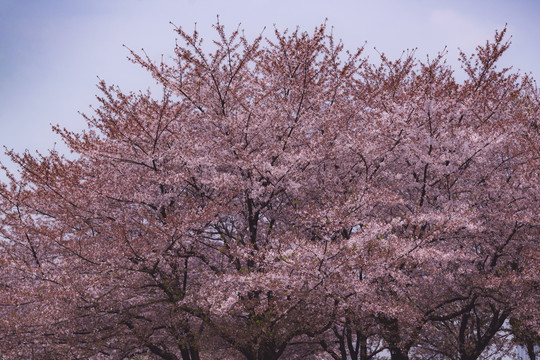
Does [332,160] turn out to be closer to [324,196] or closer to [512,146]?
[324,196]

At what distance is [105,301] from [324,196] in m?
6.42

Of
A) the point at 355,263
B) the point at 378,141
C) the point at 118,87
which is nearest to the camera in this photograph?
the point at 355,263

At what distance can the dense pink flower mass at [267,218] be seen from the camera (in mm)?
9523

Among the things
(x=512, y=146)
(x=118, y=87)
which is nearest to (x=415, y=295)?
(x=512, y=146)

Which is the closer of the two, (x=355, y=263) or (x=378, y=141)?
(x=355, y=263)

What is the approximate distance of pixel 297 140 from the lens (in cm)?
1174

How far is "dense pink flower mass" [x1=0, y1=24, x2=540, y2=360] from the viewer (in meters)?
9.52

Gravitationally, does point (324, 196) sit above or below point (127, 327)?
above

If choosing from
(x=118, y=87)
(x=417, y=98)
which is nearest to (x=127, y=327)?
(x=118, y=87)

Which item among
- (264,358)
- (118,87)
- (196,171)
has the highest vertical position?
(118,87)

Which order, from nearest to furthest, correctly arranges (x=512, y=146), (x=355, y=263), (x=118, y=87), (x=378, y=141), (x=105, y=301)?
1. (x=355, y=263)
2. (x=105, y=301)
3. (x=118, y=87)
4. (x=378, y=141)
5. (x=512, y=146)

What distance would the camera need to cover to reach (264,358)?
11.2 metres

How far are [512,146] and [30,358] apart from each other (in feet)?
52.3

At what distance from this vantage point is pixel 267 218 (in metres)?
12.9
